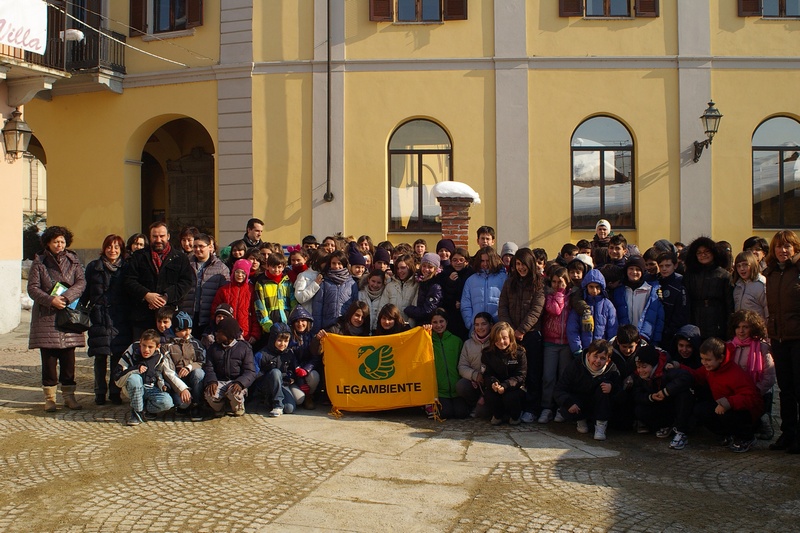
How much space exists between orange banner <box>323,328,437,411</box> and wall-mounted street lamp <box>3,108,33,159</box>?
27.8 feet

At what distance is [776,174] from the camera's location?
15.7 meters

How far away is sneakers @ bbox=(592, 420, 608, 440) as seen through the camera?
277 inches

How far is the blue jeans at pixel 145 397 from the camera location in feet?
24.3

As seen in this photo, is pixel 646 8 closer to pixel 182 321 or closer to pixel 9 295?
pixel 182 321

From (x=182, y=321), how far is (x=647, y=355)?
4689 millimetres

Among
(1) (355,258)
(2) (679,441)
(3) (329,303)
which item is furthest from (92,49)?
(2) (679,441)

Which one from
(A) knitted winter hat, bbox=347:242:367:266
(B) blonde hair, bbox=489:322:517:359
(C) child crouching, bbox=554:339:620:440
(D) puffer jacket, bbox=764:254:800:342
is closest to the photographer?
(D) puffer jacket, bbox=764:254:800:342

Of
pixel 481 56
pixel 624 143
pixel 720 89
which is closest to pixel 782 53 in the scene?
pixel 720 89

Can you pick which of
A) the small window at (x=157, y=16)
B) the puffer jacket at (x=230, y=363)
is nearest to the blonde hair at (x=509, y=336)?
the puffer jacket at (x=230, y=363)

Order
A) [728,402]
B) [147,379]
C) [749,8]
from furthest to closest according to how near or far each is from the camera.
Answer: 1. [749,8]
2. [147,379]
3. [728,402]

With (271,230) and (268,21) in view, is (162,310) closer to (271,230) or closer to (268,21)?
(271,230)

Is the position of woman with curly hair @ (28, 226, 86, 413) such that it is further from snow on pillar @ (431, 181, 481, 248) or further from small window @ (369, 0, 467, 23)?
small window @ (369, 0, 467, 23)

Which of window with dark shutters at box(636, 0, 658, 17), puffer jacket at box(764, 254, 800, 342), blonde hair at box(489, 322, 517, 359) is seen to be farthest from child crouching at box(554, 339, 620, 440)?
window with dark shutters at box(636, 0, 658, 17)

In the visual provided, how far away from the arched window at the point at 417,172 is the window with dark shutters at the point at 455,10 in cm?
217
